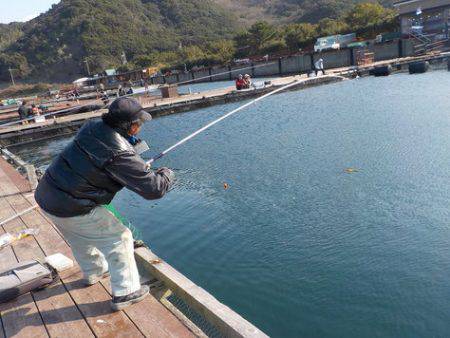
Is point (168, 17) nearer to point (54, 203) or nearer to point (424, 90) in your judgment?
point (424, 90)

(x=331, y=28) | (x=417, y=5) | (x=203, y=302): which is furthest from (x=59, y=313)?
(x=331, y=28)

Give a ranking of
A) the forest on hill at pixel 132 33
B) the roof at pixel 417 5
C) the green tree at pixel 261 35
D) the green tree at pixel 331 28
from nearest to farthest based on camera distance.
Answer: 1. the roof at pixel 417 5
2. the green tree at pixel 331 28
3. the green tree at pixel 261 35
4. the forest on hill at pixel 132 33

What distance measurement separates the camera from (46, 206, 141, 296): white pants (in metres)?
3.40

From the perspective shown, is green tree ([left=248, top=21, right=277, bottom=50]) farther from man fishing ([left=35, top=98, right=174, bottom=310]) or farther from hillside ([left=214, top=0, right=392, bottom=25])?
man fishing ([left=35, top=98, right=174, bottom=310])

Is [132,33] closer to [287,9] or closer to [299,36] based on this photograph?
[287,9]

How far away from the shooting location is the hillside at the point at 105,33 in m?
116

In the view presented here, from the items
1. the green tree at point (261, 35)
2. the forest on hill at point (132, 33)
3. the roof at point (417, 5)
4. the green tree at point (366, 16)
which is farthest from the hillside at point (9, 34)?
the roof at point (417, 5)

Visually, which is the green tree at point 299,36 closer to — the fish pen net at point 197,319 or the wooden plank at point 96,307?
the fish pen net at point 197,319

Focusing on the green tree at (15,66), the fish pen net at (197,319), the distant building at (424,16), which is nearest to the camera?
the fish pen net at (197,319)

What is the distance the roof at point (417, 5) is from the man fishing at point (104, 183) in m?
50.6

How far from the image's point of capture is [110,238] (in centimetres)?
344

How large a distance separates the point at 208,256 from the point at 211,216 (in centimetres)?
166

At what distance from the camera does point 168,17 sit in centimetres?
14100

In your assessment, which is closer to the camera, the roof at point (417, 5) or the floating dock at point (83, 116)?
the floating dock at point (83, 116)
